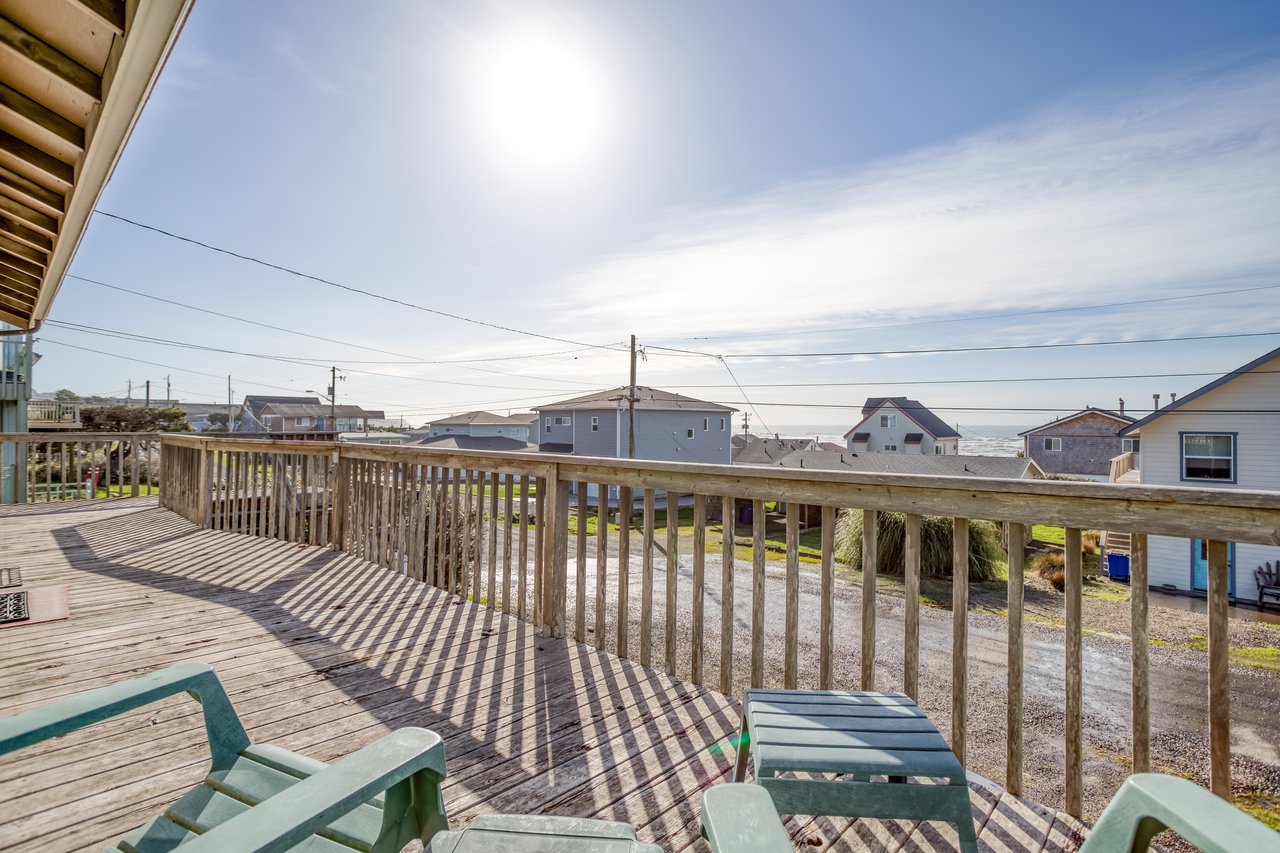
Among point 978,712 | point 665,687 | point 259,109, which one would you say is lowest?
point 978,712

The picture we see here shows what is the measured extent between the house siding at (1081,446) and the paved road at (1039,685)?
28078 millimetres

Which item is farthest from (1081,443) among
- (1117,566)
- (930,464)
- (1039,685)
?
(1039,685)

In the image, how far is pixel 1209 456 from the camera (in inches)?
521

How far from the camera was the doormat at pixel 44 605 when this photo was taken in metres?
3.20

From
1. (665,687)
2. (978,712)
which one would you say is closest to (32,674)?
(665,687)

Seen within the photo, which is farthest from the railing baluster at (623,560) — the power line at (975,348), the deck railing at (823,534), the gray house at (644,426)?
the gray house at (644,426)

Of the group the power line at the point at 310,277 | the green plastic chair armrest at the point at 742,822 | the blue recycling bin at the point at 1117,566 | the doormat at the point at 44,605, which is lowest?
the blue recycling bin at the point at 1117,566

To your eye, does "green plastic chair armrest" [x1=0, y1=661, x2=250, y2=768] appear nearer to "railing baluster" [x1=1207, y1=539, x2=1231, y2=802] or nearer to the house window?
"railing baluster" [x1=1207, y1=539, x2=1231, y2=802]

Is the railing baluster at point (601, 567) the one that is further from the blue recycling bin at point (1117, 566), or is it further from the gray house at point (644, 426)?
the gray house at point (644, 426)

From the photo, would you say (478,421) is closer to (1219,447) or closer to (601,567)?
(1219,447)

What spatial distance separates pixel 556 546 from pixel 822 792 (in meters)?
2.01

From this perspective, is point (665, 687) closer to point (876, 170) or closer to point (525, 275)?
point (876, 170)

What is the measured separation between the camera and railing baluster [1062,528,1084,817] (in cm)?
160

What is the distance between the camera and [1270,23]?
8.19m
